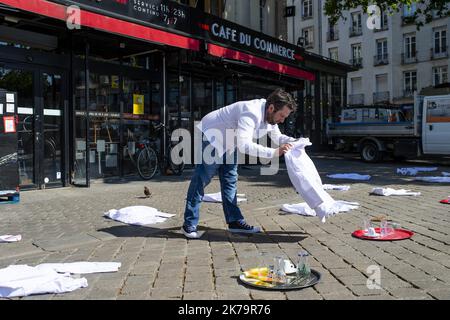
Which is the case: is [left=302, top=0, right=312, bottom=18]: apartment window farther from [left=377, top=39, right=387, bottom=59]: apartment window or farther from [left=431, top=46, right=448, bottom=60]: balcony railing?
[left=431, top=46, right=448, bottom=60]: balcony railing

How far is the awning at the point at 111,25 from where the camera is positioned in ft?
26.2

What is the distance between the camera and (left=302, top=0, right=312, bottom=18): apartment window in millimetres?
50844

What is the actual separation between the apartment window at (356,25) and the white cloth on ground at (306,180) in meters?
46.4

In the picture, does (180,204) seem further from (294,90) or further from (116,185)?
(294,90)

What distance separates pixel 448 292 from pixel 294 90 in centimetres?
1677

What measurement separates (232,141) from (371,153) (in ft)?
44.9

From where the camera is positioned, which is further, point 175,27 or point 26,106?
point 175,27

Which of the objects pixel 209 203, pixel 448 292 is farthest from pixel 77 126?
pixel 448 292

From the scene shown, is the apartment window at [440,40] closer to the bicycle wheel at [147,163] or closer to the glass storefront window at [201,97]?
the glass storefront window at [201,97]

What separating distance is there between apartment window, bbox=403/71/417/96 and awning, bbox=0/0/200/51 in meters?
36.9

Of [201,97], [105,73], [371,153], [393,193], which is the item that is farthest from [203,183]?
[371,153]

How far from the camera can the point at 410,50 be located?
145ft

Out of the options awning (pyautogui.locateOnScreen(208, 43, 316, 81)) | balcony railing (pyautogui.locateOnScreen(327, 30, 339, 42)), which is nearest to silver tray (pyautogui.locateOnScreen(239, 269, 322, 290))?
awning (pyautogui.locateOnScreen(208, 43, 316, 81))

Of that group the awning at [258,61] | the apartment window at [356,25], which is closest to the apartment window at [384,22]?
the apartment window at [356,25]
